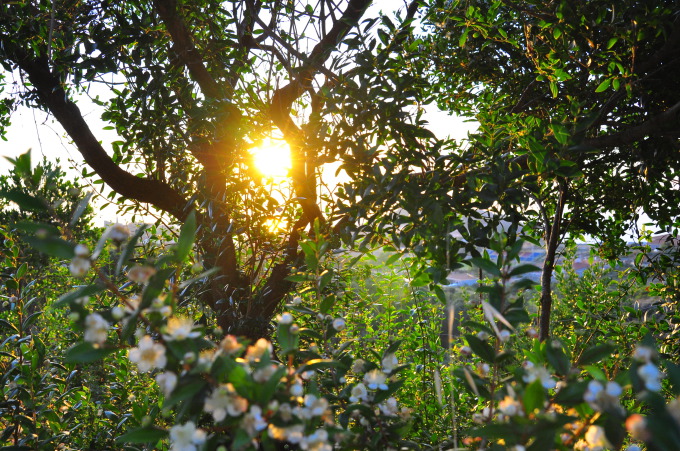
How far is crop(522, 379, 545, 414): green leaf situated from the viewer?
2.10 feet

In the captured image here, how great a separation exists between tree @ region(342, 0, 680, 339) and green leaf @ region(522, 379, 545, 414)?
0.48 metres

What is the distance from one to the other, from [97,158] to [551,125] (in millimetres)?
2238

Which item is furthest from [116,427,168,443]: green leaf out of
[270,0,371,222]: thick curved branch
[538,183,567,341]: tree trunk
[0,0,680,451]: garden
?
[538,183,567,341]: tree trunk

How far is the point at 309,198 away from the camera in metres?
2.11

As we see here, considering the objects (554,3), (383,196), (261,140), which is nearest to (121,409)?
(261,140)

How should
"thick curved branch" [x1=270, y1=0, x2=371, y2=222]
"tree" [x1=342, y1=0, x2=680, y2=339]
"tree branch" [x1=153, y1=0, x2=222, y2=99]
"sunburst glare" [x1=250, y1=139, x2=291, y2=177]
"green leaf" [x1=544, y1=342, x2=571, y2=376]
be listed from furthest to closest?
"tree branch" [x1=153, y1=0, x2=222, y2=99]
"sunburst glare" [x1=250, y1=139, x2=291, y2=177]
"thick curved branch" [x1=270, y1=0, x2=371, y2=222]
"tree" [x1=342, y1=0, x2=680, y2=339]
"green leaf" [x1=544, y1=342, x2=571, y2=376]

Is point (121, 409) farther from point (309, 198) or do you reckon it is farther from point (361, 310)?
point (361, 310)

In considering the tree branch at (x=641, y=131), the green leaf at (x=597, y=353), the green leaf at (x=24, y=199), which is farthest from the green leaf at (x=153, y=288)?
the tree branch at (x=641, y=131)

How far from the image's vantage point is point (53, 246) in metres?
0.71

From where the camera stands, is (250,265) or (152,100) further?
(250,265)

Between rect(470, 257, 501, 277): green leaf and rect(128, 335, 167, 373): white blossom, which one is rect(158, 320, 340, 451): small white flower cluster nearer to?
rect(128, 335, 167, 373): white blossom

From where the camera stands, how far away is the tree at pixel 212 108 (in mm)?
1845

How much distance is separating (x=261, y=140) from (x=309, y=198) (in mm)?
336

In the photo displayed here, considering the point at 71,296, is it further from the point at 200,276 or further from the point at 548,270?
the point at 548,270
